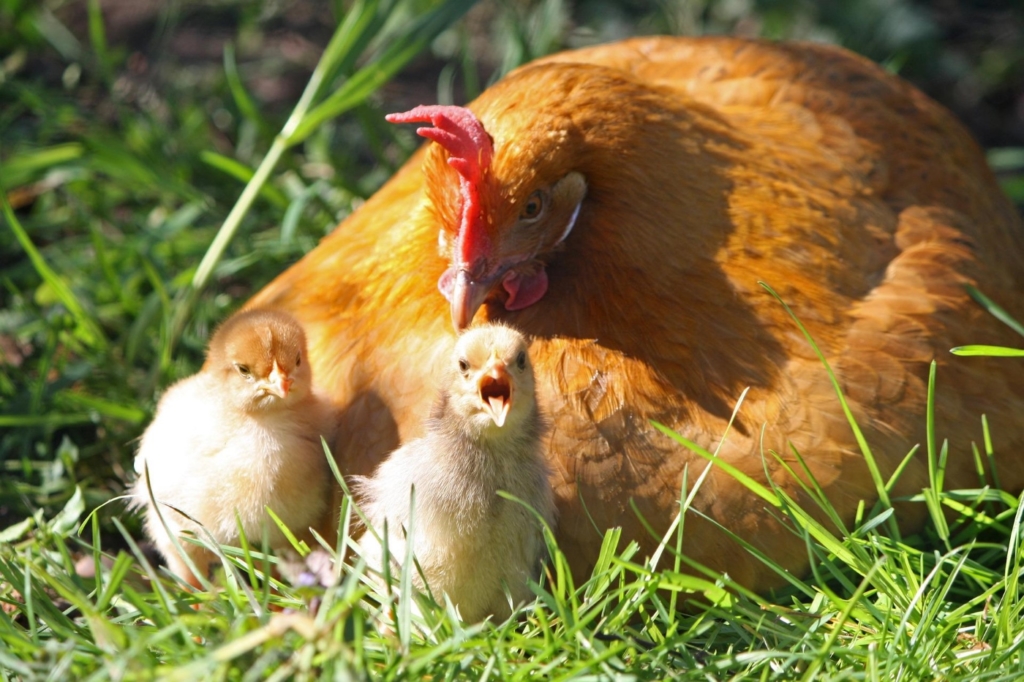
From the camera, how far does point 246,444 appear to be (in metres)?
2.54

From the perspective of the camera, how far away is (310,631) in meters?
1.92

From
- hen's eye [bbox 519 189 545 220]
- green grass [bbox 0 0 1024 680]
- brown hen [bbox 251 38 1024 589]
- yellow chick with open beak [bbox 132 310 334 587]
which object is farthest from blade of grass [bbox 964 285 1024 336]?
yellow chick with open beak [bbox 132 310 334 587]

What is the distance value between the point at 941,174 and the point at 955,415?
2.53 feet

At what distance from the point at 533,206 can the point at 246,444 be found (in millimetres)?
836

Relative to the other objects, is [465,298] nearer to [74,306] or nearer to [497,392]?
[497,392]

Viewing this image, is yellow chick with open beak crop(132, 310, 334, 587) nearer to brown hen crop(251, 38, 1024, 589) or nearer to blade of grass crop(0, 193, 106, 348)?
brown hen crop(251, 38, 1024, 589)

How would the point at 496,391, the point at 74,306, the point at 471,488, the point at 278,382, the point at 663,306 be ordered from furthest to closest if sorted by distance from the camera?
the point at 74,306
the point at 663,306
the point at 278,382
the point at 471,488
the point at 496,391

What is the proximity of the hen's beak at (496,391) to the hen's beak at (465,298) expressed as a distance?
0.76 feet

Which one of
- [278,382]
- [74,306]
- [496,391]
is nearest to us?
[496,391]

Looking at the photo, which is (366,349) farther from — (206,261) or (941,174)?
(941,174)

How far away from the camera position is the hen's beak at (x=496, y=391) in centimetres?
221

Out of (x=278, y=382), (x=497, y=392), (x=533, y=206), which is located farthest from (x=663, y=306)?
(x=278, y=382)

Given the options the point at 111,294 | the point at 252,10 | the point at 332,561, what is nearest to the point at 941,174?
the point at 332,561

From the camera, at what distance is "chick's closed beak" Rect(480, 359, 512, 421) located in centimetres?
221
